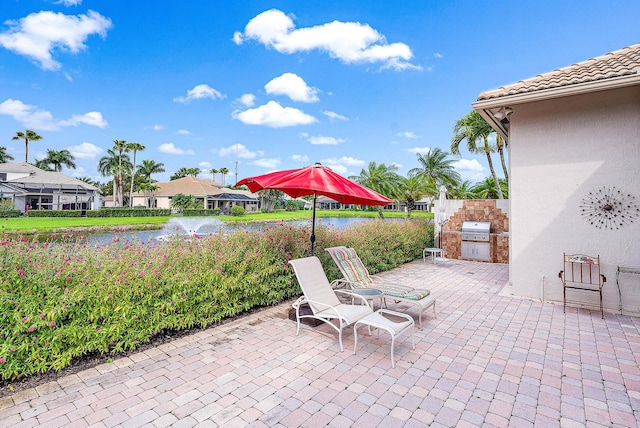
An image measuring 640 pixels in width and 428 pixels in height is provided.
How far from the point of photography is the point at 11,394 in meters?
3.09

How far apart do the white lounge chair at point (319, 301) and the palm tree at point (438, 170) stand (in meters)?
23.3

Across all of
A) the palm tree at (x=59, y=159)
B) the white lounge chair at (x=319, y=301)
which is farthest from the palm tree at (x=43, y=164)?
the white lounge chair at (x=319, y=301)

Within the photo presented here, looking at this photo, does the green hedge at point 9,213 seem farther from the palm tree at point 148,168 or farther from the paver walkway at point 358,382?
the paver walkway at point 358,382

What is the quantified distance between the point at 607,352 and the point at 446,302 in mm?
2726

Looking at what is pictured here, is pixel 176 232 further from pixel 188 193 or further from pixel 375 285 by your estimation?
pixel 188 193

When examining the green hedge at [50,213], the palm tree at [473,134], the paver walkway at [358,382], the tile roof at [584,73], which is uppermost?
the palm tree at [473,134]

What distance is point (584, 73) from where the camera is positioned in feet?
20.4

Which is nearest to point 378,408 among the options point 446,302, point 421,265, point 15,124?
point 446,302

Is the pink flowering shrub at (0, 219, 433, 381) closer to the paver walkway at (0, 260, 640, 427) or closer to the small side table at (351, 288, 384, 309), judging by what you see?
the paver walkway at (0, 260, 640, 427)

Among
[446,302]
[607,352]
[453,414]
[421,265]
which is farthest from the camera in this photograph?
[421,265]

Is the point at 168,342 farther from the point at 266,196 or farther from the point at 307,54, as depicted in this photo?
the point at 266,196

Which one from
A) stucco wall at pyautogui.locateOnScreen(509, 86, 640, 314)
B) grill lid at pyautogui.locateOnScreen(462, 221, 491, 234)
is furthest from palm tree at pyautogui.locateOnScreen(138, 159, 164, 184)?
stucco wall at pyautogui.locateOnScreen(509, 86, 640, 314)

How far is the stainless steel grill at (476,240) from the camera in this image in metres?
11.8

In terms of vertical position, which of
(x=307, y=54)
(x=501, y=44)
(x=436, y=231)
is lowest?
(x=436, y=231)
